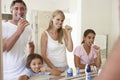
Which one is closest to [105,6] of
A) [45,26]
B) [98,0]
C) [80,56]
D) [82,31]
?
[98,0]

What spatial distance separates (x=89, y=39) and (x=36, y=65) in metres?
0.43

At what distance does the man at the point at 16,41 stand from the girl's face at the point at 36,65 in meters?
0.05

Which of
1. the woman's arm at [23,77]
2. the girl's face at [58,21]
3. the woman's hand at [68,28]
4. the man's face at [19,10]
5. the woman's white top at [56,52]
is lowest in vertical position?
the woman's arm at [23,77]

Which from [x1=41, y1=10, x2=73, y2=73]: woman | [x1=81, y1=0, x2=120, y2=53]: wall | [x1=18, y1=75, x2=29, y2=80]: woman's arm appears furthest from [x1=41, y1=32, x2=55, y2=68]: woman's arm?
[x1=81, y1=0, x2=120, y2=53]: wall

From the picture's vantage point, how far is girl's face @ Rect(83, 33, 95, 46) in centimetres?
120

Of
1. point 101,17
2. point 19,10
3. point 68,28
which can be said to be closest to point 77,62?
point 68,28

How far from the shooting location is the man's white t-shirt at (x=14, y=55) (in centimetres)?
87

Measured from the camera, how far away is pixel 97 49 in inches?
49.8

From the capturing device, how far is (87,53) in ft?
4.08

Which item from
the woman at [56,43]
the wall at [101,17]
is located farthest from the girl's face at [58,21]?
the wall at [101,17]

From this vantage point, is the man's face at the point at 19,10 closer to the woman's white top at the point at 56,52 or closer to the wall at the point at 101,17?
the woman's white top at the point at 56,52

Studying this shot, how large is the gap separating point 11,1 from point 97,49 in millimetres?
696

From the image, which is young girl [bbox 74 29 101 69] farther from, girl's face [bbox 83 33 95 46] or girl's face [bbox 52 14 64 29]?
girl's face [bbox 52 14 64 29]

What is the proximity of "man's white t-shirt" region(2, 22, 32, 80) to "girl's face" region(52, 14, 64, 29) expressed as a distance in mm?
176
